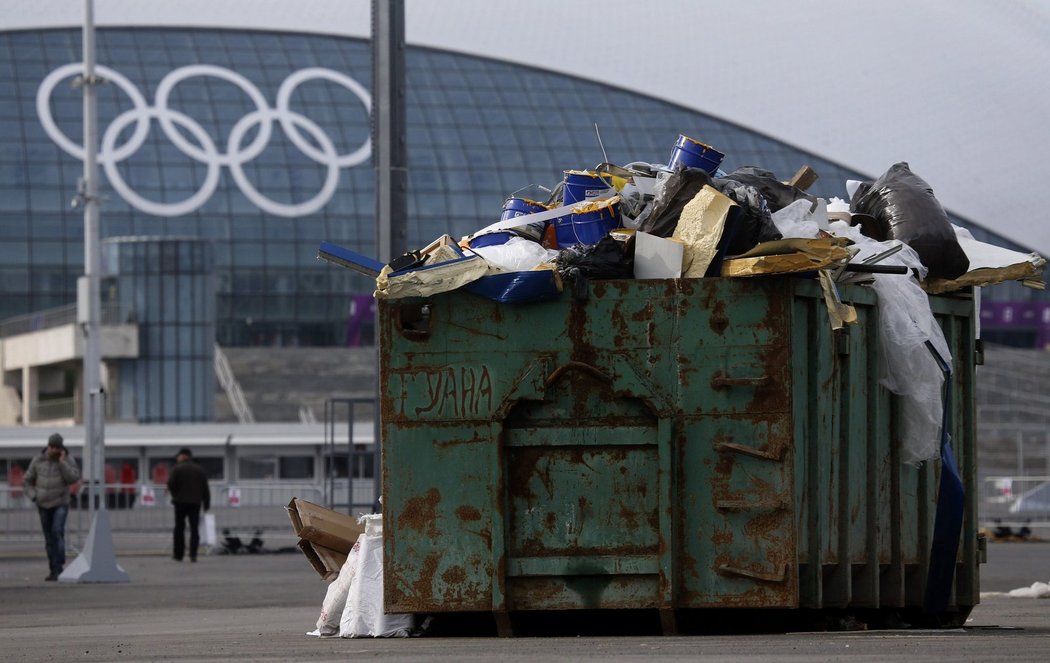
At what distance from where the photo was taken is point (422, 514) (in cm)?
760

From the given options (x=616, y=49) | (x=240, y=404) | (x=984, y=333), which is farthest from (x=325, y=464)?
(x=984, y=333)

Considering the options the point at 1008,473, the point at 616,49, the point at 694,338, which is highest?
the point at 616,49

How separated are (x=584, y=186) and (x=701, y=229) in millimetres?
1070

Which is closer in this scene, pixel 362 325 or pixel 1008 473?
pixel 1008 473

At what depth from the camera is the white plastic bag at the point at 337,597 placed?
8188 millimetres

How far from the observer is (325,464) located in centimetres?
4338

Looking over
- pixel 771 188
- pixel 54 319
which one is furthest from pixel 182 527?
pixel 54 319

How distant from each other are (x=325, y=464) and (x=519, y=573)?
36200 mm

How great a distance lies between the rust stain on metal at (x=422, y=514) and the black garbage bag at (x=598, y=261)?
105 cm

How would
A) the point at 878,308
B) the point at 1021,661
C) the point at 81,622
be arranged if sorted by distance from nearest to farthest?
the point at 1021,661, the point at 878,308, the point at 81,622

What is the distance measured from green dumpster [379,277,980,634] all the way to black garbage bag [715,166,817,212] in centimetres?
100

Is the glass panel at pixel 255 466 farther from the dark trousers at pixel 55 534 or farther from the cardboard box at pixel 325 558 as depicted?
the cardboard box at pixel 325 558

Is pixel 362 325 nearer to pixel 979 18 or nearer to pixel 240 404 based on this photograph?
pixel 240 404

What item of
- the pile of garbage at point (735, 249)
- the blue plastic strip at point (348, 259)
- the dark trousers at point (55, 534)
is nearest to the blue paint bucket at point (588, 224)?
the pile of garbage at point (735, 249)
